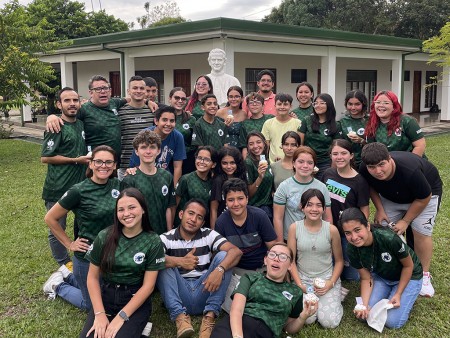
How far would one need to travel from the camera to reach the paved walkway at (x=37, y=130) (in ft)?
49.2

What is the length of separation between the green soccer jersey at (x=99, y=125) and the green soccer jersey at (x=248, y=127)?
4.19 ft

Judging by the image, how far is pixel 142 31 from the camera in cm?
1215

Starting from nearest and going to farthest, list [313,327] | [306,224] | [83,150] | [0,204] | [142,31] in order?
[313,327], [306,224], [83,150], [0,204], [142,31]

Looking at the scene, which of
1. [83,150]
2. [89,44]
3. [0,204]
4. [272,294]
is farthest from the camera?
[89,44]

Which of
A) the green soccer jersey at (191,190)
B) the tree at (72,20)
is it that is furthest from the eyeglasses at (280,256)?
the tree at (72,20)

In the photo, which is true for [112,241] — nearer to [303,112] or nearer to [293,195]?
[293,195]

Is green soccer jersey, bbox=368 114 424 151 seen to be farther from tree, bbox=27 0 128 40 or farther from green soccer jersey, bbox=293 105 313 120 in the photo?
tree, bbox=27 0 128 40

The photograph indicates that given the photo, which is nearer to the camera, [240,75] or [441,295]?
[441,295]

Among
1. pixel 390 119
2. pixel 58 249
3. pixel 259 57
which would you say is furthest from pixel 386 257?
pixel 259 57

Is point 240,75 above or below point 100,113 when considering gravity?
above

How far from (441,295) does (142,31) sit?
34.2ft

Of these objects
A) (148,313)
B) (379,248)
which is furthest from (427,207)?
(148,313)

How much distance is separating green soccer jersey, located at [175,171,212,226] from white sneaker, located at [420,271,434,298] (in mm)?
2011

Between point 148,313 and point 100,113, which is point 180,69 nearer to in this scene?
point 100,113
